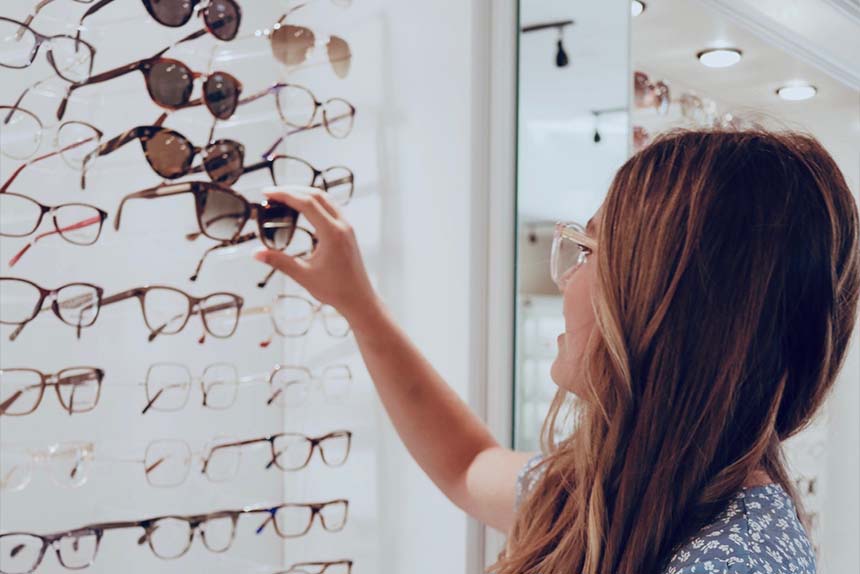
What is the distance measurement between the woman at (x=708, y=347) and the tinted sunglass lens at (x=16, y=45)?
1.79ft

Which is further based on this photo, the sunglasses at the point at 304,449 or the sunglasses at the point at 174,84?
the sunglasses at the point at 304,449

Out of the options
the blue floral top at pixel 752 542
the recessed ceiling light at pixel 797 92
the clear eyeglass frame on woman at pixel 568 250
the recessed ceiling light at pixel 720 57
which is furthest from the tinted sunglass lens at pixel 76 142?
the recessed ceiling light at pixel 797 92

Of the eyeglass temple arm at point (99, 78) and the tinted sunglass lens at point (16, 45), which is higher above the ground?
the tinted sunglass lens at point (16, 45)

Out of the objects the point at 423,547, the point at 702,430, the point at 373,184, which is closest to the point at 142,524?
the point at 423,547

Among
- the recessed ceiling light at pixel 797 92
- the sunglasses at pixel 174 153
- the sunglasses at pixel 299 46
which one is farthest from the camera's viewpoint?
the recessed ceiling light at pixel 797 92

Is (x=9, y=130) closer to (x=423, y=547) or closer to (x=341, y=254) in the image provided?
(x=341, y=254)

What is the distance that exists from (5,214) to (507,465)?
0.58 metres

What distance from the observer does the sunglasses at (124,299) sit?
3.08 ft

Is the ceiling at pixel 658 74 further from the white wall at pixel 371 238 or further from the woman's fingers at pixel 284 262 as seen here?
the woman's fingers at pixel 284 262

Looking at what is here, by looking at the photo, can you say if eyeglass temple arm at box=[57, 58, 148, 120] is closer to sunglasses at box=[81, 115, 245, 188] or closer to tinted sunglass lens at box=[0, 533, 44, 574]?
sunglasses at box=[81, 115, 245, 188]

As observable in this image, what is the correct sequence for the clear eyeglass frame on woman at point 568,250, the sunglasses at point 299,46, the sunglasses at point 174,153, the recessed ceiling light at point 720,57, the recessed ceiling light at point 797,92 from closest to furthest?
the clear eyeglass frame on woman at point 568,250, the sunglasses at point 174,153, the sunglasses at point 299,46, the recessed ceiling light at point 720,57, the recessed ceiling light at point 797,92

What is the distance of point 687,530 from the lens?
0.76 meters

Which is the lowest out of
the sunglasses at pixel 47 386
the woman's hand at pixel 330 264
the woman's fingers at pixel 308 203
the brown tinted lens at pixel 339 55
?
the sunglasses at pixel 47 386

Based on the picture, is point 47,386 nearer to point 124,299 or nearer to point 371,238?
point 124,299
